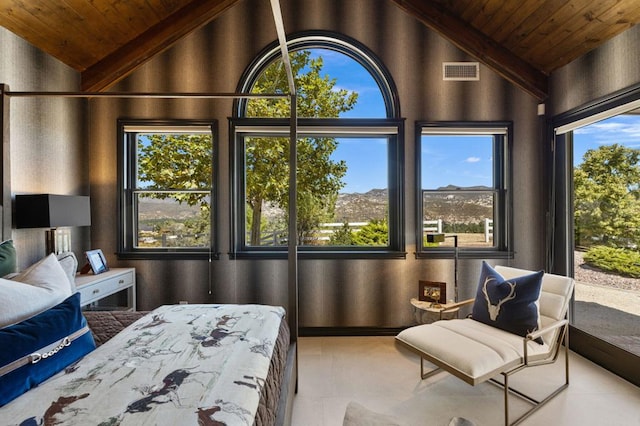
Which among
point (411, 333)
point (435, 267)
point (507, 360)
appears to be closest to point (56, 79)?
point (411, 333)

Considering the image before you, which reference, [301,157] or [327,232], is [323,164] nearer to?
[301,157]

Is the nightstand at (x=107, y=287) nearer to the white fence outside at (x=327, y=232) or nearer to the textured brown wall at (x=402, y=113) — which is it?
the textured brown wall at (x=402, y=113)

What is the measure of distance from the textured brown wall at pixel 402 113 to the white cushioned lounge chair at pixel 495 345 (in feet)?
3.25

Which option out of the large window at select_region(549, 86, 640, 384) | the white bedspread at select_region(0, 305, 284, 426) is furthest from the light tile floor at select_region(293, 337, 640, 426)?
the white bedspread at select_region(0, 305, 284, 426)

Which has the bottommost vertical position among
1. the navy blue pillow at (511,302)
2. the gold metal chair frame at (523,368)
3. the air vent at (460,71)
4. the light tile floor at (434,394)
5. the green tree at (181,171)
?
the light tile floor at (434,394)

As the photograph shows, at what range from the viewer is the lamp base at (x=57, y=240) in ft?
8.63

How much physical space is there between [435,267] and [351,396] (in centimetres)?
166

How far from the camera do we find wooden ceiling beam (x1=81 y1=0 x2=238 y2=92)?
3062mm

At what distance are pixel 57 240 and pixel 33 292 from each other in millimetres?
1586

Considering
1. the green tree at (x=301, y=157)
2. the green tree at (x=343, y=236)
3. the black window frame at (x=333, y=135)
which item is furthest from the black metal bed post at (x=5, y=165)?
the green tree at (x=343, y=236)

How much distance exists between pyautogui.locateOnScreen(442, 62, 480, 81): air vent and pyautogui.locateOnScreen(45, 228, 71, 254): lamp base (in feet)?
13.3

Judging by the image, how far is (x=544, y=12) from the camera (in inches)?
103

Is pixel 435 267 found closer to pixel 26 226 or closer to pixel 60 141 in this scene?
pixel 26 226

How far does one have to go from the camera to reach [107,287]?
8.96 feet
